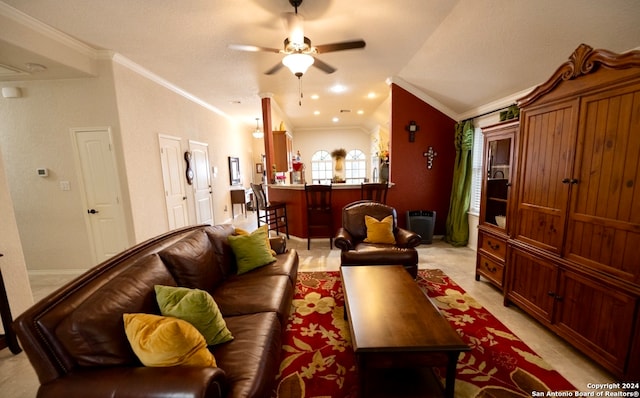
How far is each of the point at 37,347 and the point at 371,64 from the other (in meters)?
4.22

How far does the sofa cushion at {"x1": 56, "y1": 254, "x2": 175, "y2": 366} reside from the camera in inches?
40.0

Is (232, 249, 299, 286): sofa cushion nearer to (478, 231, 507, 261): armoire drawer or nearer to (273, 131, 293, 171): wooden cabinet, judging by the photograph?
(478, 231, 507, 261): armoire drawer

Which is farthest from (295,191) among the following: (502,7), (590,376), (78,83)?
(590,376)

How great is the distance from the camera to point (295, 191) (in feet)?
15.2

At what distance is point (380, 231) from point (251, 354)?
2.21 meters

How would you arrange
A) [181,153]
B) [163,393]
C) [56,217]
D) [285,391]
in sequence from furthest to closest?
[181,153]
[56,217]
[285,391]
[163,393]

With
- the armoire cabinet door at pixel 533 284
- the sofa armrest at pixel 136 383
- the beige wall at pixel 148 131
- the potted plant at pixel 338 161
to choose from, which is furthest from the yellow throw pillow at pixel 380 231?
the potted plant at pixel 338 161

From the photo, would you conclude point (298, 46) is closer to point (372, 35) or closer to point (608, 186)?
point (372, 35)

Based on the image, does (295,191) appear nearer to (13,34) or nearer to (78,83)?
(78,83)

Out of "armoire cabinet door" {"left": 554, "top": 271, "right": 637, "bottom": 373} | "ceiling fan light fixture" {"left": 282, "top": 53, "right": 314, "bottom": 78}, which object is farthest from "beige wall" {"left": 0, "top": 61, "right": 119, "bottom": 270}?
"armoire cabinet door" {"left": 554, "top": 271, "right": 637, "bottom": 373}

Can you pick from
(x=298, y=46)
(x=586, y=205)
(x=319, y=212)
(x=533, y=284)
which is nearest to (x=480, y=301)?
(x=533, y=284)

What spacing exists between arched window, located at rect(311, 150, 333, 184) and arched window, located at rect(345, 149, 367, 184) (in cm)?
71

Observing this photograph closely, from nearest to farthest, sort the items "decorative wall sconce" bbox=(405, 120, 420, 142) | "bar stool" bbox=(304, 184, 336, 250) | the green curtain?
the green curtain, "bar stool" bbox=(304, 184, 336, 250), "decorative wall sconce" bbox=(405, 120, 420, 142)

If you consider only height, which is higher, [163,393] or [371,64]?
[371,64]
